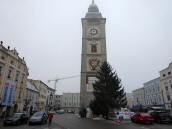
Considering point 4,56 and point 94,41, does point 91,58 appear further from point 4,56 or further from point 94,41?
point 4,56

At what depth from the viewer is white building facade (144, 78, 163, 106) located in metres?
73.2

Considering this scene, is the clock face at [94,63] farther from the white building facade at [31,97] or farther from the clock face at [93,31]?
the white building facade at [31,97]

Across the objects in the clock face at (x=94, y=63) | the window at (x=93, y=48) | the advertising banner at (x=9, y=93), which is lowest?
the advertising banner at (x=9, y=93)

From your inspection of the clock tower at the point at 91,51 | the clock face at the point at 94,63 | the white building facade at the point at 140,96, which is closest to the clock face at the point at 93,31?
the clock tower at the point at 91,51

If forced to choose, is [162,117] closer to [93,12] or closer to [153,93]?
[93,12]

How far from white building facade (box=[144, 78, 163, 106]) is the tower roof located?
114ft

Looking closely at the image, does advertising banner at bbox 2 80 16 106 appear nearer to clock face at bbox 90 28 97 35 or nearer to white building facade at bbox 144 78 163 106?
clock face at bbox 90 28 97 35

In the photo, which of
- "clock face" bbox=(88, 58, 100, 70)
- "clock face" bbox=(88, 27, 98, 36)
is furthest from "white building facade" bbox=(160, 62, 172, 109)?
"clock face" bbox=(88, 27, 98, 36)

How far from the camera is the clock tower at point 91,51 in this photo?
5412 centimetres

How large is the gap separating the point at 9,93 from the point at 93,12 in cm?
4038

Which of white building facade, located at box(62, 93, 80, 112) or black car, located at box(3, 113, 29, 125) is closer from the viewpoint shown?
black car, located at box(3, 113, 29, 125)

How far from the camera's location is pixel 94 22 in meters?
63.2

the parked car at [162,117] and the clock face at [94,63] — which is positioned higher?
the clock face at [94,63]

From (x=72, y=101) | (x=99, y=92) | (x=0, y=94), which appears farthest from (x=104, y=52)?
(x=72, y=101)
